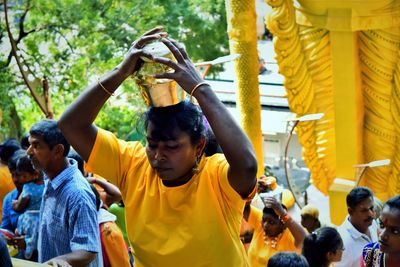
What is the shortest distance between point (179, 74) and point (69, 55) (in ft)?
20.5

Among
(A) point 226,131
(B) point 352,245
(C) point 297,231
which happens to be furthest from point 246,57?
(A) point 226,131

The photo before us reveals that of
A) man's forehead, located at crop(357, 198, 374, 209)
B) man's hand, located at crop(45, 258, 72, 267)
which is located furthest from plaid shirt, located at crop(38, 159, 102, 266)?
man's forehead, located at crop(357, 198, 374, 209)

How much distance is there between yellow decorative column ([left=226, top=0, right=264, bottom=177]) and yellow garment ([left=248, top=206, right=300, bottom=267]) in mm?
1645

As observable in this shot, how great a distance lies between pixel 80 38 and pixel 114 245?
479 cm

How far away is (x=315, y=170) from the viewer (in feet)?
24.8

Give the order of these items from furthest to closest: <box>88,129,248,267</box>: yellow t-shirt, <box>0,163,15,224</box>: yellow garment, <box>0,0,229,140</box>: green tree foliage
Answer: <box>0,0,229,140</box>: green tree foliage < <box>0,163,15,224</box>: yellow garment < <box>88,129,248,267</box>: yellow t-shirt

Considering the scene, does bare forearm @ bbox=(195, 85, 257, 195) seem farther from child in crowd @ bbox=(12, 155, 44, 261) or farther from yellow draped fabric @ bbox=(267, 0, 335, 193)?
yellow draped fabric @ bbox=(267, 0, 335, 193)

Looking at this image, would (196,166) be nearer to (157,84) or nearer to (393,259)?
(157,84)

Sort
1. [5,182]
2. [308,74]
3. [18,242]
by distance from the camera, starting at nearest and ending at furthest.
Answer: [18,242] < [5,182] < [308,74]

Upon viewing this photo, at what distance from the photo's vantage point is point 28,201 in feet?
17.4

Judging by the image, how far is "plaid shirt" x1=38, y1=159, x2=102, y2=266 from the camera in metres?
3.83

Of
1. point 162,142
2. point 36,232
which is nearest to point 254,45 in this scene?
point 36,232

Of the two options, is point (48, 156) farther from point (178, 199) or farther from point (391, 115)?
point (391, 115)

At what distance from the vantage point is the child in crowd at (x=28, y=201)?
4.94 meters
